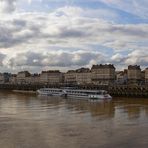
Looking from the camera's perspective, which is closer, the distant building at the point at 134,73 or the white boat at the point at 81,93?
the white boat at the point at 81,93

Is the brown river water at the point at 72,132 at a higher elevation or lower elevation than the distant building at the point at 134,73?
lower

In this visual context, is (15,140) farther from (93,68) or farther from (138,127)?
(93,68)

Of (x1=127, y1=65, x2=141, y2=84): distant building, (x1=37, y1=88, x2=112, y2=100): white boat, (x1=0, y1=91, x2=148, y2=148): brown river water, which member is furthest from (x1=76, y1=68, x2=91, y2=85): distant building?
(x1=0, y1=91, x2=148, y2=148): brown river water

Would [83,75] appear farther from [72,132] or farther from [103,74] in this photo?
[72,132]

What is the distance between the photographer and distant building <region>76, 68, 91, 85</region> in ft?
601

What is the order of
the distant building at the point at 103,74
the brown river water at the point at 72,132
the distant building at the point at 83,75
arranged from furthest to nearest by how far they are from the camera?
the distant building at the point at 83,75 < the distant building at the point at 103,74 < the brown river water at the point at 72,132

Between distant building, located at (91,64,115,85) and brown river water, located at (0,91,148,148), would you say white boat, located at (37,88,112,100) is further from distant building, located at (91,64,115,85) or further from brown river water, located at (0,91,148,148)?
distant building, located at (91,64,115,85)

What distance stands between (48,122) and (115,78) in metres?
143

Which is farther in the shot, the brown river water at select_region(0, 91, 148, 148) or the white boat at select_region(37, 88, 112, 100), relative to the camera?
the white boat at select_region(37, 88, 112, 100)

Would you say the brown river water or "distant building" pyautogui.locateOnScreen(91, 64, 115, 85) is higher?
"distant building" pyautogui.locateOnScreen(91, 64, 115, 85)

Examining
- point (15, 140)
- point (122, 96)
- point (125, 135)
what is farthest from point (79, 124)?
point (122, 96)

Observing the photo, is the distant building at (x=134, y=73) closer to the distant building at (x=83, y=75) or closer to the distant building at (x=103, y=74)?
the distant building at (x=103, y=74)

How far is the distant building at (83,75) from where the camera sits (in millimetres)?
183075

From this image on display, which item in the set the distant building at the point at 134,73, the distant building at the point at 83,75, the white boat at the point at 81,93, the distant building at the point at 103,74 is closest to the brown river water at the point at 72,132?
the white boat at the point at 81,93
